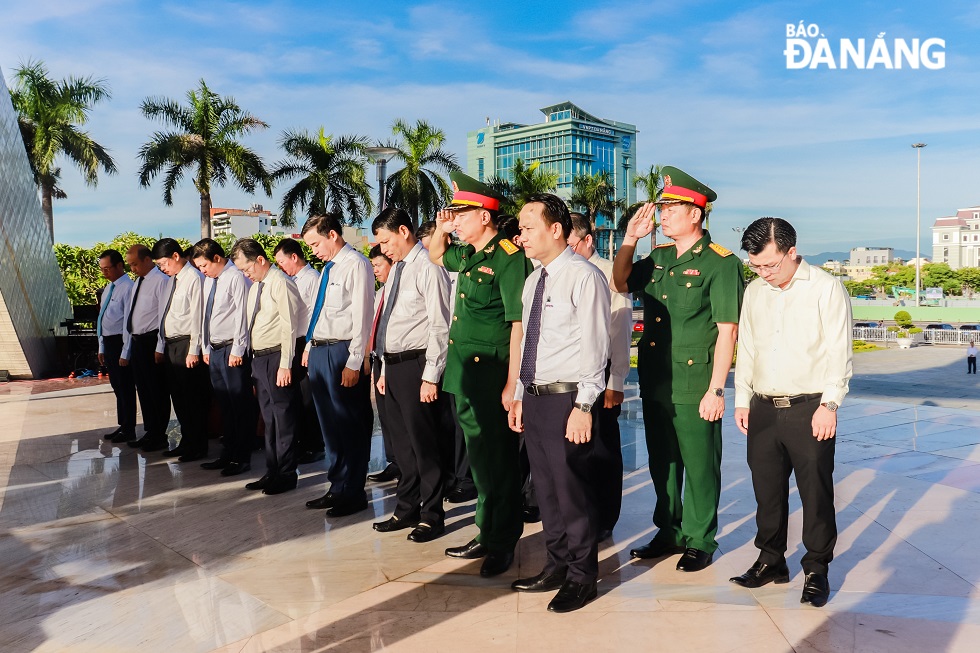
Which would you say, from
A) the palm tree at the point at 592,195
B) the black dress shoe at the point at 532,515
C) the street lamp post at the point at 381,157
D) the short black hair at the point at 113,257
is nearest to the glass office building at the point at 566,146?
the palm tree at the point at 592,195

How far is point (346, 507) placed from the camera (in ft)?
15.0

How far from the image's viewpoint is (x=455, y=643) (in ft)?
9.02

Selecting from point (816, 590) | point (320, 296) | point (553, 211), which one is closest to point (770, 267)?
point (553, 211)

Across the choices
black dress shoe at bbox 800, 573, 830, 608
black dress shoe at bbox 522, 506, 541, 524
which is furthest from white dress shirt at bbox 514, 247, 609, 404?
black dress shoe at bbox 522, 506, 541, 524

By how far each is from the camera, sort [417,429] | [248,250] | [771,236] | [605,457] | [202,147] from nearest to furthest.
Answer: [771,236] → [605,457] → [417,429] → [248,250] → [202,147]

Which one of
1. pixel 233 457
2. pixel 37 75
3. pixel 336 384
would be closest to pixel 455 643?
pixel 336 384

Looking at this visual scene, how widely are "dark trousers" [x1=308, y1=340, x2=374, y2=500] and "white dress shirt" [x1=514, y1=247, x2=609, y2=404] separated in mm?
1795

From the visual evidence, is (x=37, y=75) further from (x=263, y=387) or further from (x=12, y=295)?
(x=263, y=387)

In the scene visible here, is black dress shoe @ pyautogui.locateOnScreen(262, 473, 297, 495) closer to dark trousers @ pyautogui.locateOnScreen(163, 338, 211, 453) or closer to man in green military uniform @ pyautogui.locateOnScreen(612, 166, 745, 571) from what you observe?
dark trousers @ pyautogui.locateOnScreen(163, 338, 211, 453)

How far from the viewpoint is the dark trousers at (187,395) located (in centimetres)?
621

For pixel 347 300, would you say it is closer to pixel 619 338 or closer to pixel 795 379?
pixel 619 338

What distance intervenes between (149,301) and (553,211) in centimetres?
476

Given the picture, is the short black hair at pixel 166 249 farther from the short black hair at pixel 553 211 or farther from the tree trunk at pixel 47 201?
the tree trunk at pixel 47 201

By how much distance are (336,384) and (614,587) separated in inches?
85.7
